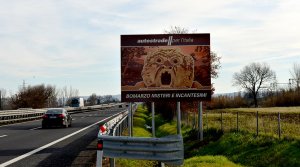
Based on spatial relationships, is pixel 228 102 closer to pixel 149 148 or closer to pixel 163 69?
pixel 163 69

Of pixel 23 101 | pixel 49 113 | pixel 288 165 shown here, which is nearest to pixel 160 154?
pixel 288 165

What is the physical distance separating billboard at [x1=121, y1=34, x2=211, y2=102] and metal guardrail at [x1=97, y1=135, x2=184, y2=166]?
4335mm

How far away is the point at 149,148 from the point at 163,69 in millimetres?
4884

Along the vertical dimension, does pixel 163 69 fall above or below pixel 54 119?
above

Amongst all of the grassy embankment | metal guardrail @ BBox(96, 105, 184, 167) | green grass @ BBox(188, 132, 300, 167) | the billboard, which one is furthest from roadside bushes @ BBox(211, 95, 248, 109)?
metal guardrail @ BBox(96, 105, 184, 167)

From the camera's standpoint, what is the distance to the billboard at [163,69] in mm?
10383

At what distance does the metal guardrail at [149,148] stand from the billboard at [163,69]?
4335mm

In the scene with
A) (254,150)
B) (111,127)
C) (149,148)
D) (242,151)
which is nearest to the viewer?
(149,148)

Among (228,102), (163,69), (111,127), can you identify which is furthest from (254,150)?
(228,102)

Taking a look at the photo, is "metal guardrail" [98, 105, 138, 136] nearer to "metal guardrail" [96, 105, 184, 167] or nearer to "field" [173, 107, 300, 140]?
"metal guardrail" [96, 105, 184, 167]

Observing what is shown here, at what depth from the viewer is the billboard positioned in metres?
10.4

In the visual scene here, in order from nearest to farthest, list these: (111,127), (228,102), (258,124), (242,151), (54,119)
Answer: (111,127)
(242,151)
(258,124)
(54,119)
(228,102)

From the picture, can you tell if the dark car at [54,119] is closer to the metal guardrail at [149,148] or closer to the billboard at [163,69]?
the billboard at [163,69]

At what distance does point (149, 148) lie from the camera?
5.95 meters
